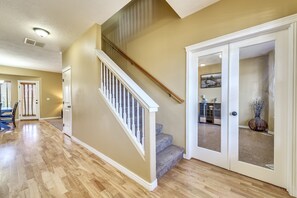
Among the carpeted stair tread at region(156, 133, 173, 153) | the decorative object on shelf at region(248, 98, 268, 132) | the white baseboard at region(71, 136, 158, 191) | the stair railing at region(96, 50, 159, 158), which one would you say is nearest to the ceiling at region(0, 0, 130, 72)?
the stair railing at region(96, 50, 159, 158)

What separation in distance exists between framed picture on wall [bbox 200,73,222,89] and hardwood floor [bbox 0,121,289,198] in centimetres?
133

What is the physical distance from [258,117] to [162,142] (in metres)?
1.46

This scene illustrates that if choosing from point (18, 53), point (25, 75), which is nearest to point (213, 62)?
point (18, 53)

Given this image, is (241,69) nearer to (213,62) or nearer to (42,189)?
(213,62)

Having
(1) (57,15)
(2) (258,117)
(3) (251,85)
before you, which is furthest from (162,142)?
(1) (57,15)

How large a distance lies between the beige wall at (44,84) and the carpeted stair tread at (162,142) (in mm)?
7455

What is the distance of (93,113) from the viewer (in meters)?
2.78

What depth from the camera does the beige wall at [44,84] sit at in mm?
6240

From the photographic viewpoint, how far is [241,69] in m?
1.96

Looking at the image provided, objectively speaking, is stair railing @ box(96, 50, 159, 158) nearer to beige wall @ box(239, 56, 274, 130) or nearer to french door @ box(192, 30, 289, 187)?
french door @ box(192, 30, 289, 187)

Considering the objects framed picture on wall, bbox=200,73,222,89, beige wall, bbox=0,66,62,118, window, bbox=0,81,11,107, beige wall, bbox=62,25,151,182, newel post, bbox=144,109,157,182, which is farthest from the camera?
window, bbox=0,81,11,107

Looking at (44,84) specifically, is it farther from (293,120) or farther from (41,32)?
(293,120)

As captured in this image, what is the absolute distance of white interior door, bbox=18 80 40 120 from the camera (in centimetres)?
689

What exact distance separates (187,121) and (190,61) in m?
1.06
